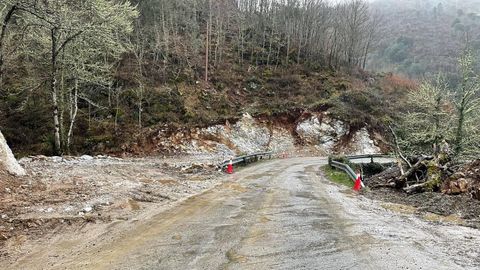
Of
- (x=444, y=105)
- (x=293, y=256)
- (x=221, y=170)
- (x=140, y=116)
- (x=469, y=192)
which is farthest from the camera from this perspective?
(x=140, y=116)

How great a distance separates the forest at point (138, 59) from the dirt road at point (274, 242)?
830 cm

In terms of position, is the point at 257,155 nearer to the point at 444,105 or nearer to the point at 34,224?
the point at 444,105

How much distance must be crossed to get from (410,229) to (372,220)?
1033mm

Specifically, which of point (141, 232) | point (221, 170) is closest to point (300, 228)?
point (141, 232)

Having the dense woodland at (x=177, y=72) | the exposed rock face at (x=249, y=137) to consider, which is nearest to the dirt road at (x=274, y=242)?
the dense woodland at (x=177, y=72)

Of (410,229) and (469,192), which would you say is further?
(469,192)

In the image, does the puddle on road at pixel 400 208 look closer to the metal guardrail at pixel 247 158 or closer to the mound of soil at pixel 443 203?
the mound of soil at pixel 443 203

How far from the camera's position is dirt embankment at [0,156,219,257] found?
7.79m

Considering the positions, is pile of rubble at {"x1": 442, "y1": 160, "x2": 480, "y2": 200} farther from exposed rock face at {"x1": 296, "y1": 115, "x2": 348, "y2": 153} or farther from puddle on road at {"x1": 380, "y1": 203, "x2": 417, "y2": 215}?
exposed rock face at {"x1": 296, "y1": 115, "x2": 348, "y2": 153}

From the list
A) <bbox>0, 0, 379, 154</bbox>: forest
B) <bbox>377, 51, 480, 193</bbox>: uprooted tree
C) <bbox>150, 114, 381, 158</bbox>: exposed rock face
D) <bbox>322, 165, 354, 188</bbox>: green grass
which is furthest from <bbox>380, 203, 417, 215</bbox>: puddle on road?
<bbox>150, 114, 381, 158</bbox>: exposed rock face

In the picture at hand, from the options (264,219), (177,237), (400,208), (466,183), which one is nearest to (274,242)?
(177,237)

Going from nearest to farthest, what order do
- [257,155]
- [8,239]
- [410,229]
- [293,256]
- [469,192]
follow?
[293,256] < [8,239] < [410,229] < [469,192] < [257,155]

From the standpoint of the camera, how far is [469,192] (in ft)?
37.8

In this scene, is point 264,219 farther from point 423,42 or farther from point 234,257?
point 423,42
